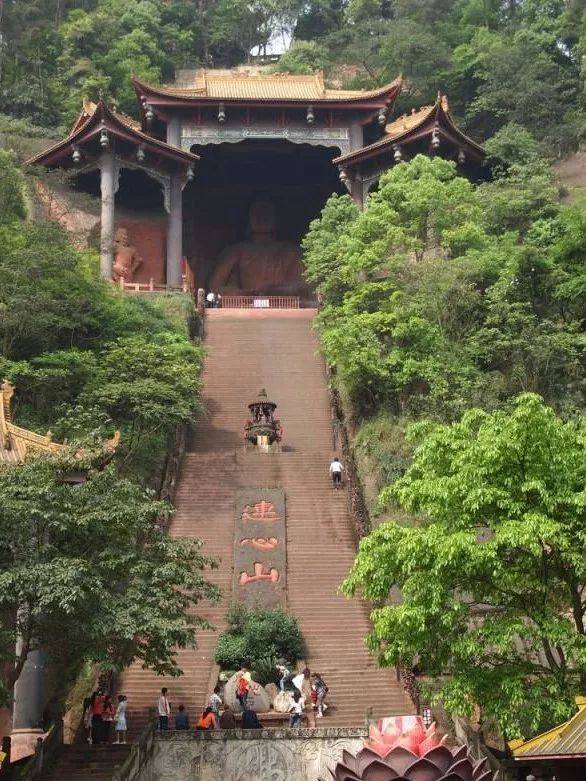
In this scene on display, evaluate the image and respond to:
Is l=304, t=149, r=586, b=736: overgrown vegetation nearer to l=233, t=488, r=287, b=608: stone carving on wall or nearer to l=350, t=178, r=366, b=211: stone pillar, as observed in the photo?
l=233, t=488, r=287, b=608: stone carving on wall

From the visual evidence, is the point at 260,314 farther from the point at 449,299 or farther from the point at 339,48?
the point at 339,48

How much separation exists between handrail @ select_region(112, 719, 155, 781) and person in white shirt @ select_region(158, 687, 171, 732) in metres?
0.34

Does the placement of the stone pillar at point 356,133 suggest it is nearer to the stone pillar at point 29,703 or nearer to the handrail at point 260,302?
the handrail at point 260,302

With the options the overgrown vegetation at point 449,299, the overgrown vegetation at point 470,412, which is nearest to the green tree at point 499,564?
the overgrown vegetation at point 470,412

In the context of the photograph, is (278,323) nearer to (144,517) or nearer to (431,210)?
(431,210)

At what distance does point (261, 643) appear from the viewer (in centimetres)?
1975

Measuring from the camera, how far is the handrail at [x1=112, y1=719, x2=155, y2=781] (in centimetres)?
1473

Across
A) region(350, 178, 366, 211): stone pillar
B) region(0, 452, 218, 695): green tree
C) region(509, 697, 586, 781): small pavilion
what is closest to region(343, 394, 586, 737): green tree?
region(509, 697, 586, 781): small pavilion

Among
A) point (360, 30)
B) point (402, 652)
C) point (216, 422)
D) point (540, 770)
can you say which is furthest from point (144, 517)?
point (360, 30)

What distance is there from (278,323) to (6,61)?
2086cm

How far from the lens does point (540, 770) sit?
1361 centimetres

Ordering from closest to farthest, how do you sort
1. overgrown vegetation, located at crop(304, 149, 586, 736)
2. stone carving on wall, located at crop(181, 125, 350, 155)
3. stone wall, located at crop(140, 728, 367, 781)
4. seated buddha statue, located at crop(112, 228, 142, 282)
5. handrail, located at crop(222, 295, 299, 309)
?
overgrown vegetation, located at crop(304, 149, 586, 736) → stone wall, located at crop(140, 728, 367, 781) → seated buddha statue, located at crop(112, 228, 142, 282) → stone carving on wall, located at crop(181, 125, 350, 155) → handrail, located at crop(222, 295, 299, 309)

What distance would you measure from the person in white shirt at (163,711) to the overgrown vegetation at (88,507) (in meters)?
0.78

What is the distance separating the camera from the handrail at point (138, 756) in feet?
48.3
